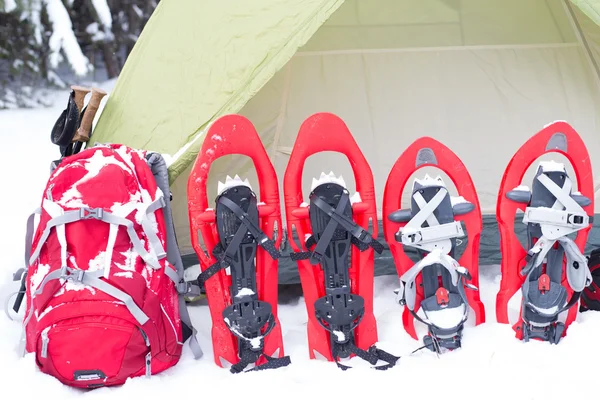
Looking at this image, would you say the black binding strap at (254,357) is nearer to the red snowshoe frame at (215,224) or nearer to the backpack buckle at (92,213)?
the red snowshoe frame at (215,224)

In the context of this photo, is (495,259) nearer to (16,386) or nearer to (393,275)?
(393,275)

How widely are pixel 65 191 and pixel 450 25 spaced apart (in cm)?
185

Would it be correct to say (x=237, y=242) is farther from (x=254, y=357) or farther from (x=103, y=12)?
(x=103, y=12)

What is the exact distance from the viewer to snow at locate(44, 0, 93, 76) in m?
5.27

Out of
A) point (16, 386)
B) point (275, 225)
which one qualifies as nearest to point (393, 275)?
point (275, 225)

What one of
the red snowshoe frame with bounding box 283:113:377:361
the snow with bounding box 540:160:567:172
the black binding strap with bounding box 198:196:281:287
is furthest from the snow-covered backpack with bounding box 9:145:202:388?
the snow with bounding box 540:160:567:172

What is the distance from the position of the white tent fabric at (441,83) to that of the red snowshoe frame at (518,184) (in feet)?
1.46

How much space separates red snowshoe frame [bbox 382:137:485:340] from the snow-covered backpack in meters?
0.70

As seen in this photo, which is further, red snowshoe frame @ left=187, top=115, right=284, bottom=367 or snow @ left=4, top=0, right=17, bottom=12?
snow @ left=4, top=0, right=17, bottom=12

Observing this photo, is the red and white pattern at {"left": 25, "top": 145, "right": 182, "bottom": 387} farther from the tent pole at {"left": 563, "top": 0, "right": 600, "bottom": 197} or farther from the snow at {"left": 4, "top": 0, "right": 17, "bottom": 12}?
the snow at {"left": 4, "top": 0, "right": 17, "bottom": 12}

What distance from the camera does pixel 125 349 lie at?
1559mm

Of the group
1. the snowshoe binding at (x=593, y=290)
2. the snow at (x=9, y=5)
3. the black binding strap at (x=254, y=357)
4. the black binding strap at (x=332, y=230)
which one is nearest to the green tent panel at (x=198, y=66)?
the black binding strap at (x=332, y=230)

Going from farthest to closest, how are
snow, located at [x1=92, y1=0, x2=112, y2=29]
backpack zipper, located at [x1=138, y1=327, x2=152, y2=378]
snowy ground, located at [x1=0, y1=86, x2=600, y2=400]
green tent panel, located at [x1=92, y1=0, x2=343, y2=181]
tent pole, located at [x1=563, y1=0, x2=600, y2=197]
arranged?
snow, located at [x1=92, y1=0, x2=112, y2=29], tent pole, located at [x1=563, y1=0, x2=600, y2=197], green tent panel, located at [x1=92, y1=0, x2=343, y2=181], backpack zipper, located at [x1=138, y1=327, x2=152, y2=378], snowy ground, located at [x1=0, y1=86, x2=600, y2=400]

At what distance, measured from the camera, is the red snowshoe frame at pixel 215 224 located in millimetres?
1745
